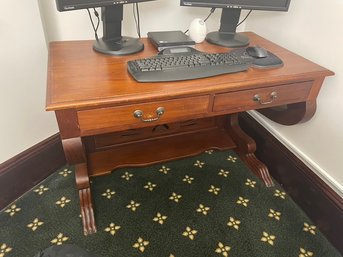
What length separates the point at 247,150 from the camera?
5.17 ft

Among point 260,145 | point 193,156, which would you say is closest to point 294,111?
point 260,145

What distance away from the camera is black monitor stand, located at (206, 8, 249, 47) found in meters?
1.31

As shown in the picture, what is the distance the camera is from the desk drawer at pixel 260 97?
1053 millimetres

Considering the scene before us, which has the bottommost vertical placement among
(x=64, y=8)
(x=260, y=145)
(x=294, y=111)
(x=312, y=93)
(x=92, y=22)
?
(x=260, y=145)

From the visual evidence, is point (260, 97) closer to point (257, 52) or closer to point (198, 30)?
point (257, 52)

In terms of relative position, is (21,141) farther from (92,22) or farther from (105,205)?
(92,22)

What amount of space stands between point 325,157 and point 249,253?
0.59 meters

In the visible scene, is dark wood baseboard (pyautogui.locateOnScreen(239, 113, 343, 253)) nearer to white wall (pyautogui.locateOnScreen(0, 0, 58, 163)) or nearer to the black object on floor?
the black object on floor

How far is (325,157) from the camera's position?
1.27 m

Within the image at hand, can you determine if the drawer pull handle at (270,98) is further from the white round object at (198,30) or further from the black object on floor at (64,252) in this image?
the black object on floor at (64,252)

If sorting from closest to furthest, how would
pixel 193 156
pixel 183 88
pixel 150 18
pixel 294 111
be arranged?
pixel 183 88, pixel 294 111, pixel 150 18, pixel 193 156

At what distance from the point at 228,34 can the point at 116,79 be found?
724 mm

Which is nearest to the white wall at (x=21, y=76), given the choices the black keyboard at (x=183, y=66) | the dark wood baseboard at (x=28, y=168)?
the dark wood baseboard at (x=28, y=168)

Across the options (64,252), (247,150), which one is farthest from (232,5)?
(64,252)
